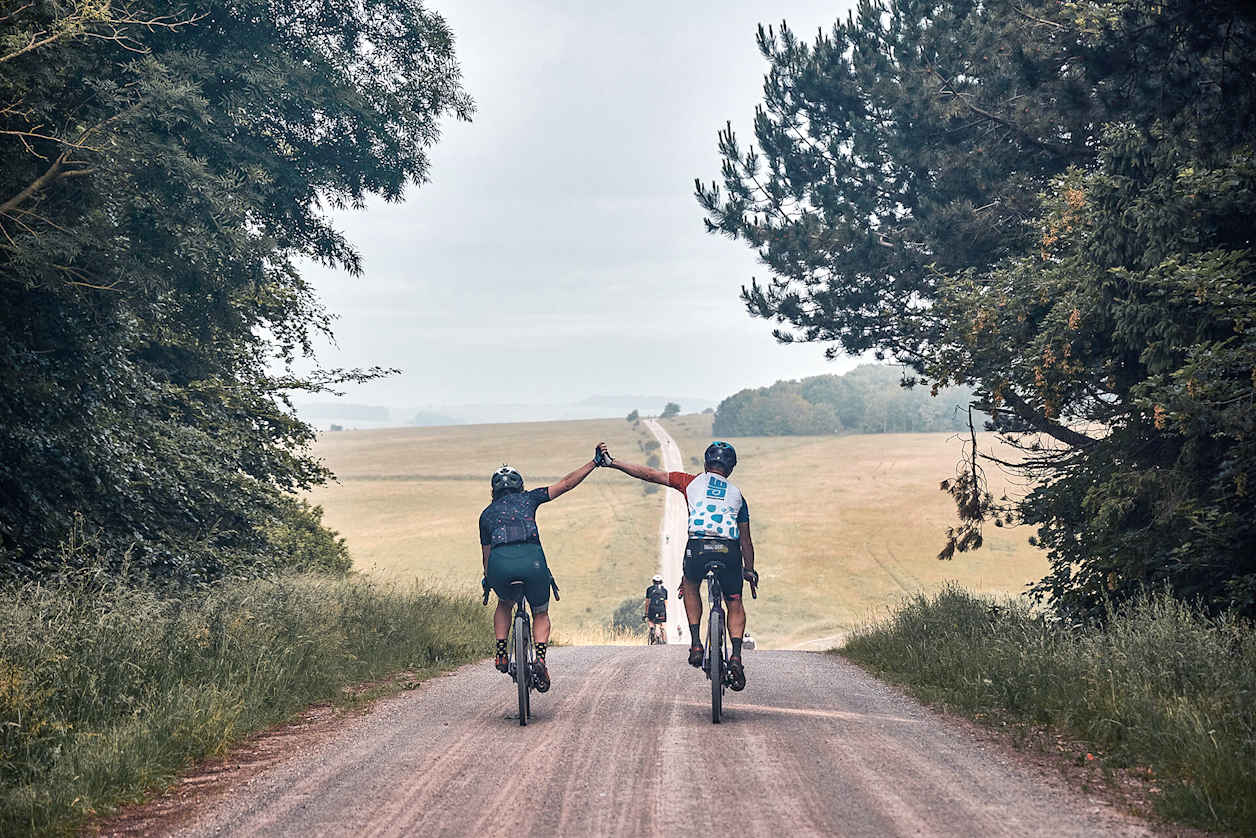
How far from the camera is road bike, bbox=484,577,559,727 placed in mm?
7660

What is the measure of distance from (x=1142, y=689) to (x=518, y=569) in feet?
16.1

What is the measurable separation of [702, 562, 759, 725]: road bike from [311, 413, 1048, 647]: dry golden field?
2736 cm

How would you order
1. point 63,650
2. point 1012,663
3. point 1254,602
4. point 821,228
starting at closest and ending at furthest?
point 63,650 < point 1012,663 < point 1254,602 < point 821,228

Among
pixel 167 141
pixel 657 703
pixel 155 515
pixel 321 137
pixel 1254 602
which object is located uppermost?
pixel 321 137

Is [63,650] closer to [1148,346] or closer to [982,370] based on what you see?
[1148,346]

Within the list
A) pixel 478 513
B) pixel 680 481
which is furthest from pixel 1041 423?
pixel 478 513

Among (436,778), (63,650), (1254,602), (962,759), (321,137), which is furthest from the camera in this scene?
(321,137)

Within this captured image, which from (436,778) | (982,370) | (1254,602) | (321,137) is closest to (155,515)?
(321,137)

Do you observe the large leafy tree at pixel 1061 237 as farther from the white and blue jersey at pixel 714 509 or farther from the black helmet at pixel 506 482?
the black helmet at pixel 506 482

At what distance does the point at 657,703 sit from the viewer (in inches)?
342

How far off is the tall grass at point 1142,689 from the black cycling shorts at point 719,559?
2.35 meters

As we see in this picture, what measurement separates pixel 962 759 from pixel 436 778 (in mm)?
3554

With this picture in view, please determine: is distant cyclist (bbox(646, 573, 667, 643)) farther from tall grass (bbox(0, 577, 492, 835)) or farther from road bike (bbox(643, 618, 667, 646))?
tall grass (bbox(0, 577, 492, 835))

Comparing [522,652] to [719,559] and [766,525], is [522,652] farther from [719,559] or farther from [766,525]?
[766,525]
